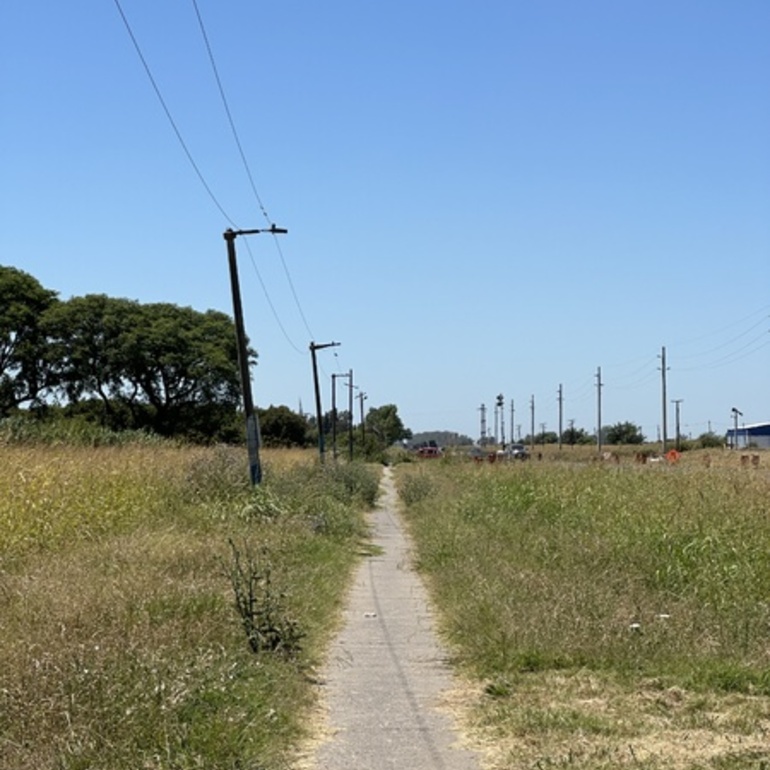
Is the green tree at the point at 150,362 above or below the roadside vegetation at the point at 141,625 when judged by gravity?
above

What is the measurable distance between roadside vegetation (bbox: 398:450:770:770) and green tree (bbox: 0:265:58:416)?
45.1 meters

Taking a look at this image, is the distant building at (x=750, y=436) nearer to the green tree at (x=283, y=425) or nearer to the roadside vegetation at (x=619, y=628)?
the green tree at (x=283, y=425)

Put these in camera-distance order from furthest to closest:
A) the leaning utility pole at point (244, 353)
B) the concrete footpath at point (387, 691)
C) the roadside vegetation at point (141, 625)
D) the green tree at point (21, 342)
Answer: the green tree at point (21, 342)
the leaning utility pole at point (244, 353)
the concrete footpath at point (387, 691)
the roadside vegetation at point (141, 625)

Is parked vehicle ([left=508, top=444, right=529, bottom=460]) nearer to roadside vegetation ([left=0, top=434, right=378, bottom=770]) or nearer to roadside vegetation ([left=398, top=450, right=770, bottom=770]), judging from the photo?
roadside vegetation ([left=398, top=450, right=770, bottom=770])

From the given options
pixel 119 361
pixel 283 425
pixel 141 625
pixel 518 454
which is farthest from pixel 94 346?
pixel 141 625

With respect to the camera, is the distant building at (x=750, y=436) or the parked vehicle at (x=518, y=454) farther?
the distant building at (x=750, y=436)

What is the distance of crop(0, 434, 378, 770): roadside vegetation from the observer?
21.1 feet

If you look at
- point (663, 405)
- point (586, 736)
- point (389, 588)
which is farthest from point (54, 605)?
point (663, 405)

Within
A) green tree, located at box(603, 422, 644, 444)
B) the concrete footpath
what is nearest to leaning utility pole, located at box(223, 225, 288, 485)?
the concrete footpath

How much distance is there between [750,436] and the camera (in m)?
124

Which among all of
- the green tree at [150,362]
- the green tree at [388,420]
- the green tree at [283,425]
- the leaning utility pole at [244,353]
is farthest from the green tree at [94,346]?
the green tree at [388,420]

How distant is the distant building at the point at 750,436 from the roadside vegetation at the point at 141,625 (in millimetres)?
94748

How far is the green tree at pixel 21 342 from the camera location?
5978 cm

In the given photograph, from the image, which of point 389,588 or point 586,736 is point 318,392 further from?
point 586,736
